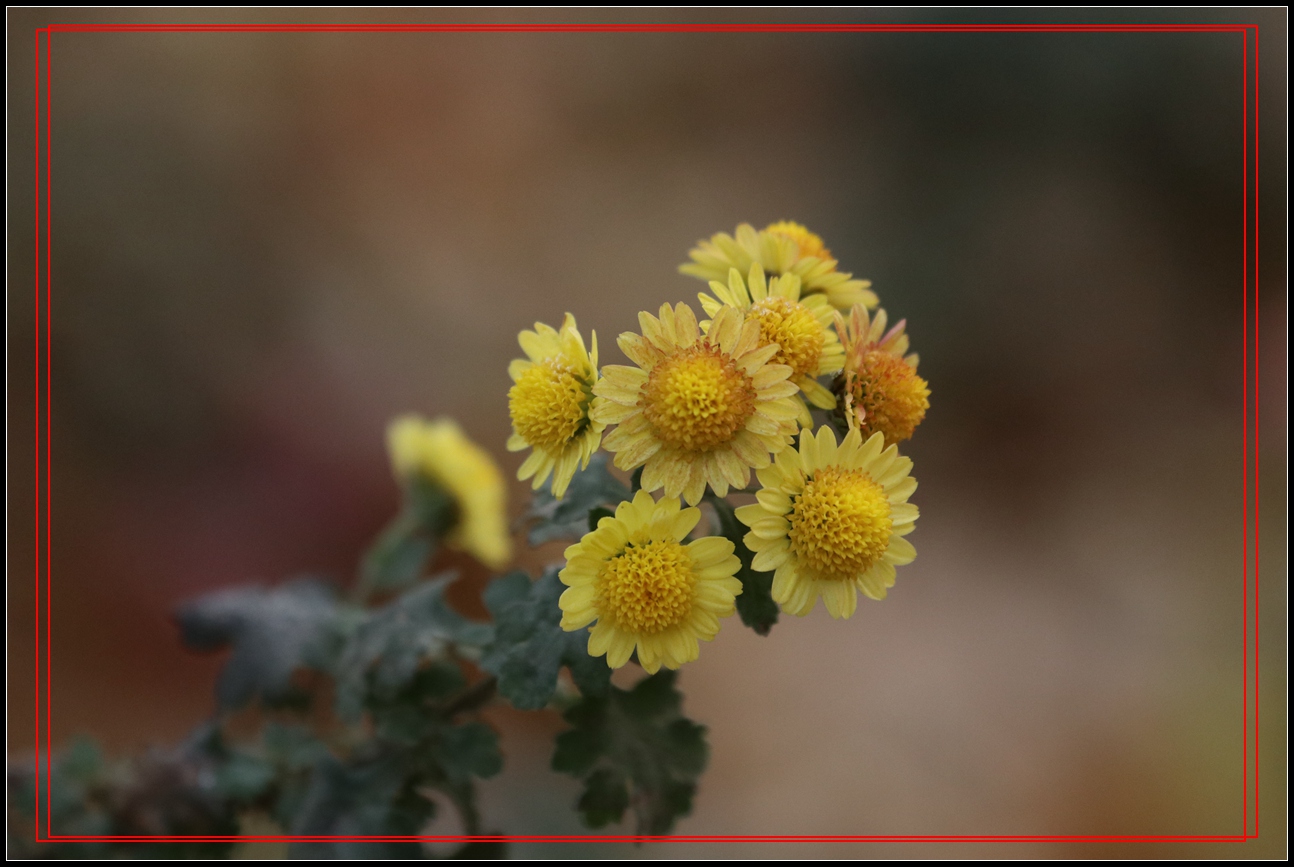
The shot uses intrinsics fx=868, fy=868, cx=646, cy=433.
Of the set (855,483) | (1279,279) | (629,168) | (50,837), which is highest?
(629,168)

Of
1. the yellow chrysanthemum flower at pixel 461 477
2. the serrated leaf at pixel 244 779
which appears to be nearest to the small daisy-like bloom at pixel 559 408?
the yellow chrysanthemum flower at pixel 461 477

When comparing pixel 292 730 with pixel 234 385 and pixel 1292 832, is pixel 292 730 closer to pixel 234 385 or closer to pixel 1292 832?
pixel 234 385

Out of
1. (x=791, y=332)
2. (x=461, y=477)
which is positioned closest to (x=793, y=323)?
(x=791, y=332)

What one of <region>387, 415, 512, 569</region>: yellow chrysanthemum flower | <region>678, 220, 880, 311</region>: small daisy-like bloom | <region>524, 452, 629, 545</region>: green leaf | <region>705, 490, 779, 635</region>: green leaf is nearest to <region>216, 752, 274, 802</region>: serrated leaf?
<region>387, 415, 512, 569</region>: yellow chrysanthemum flower

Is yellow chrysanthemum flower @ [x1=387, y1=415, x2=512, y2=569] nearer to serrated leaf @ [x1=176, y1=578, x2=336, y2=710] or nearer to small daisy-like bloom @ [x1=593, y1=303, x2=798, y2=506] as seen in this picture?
serrated leaf @ [x1=176, y1=578, x2=336, y2=710]

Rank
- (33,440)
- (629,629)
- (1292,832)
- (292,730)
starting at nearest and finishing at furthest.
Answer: (629,629) < (292,730) < (1292,832) < (33,440)

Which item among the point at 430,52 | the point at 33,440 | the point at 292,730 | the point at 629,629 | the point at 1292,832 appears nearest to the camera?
the point at 629,629

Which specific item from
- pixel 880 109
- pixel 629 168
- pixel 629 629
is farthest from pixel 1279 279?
pixel 629 629
